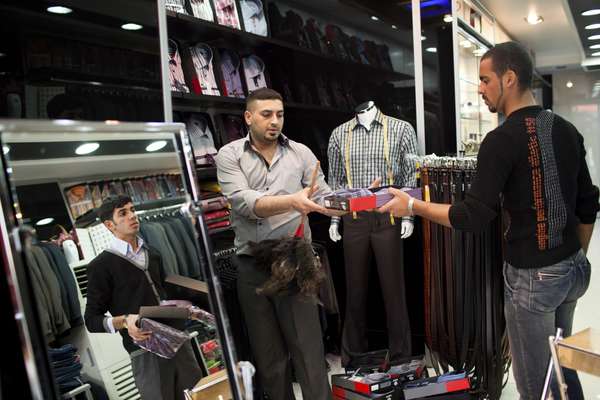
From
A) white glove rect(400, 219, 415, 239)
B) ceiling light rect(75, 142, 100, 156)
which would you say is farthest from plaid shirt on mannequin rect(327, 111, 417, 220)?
ceiling light rect(75, 142, 100, 156)

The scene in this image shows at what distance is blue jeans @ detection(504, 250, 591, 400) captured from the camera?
2059 mm

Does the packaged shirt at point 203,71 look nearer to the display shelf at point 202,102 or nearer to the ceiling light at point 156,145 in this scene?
the display shelf at point 202,102

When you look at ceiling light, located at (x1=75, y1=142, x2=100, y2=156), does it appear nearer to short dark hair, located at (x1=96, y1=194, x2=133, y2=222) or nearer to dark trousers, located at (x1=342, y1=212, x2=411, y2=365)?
short dark hair, located at (x1=96, y1=194, x2=133, y2=222)

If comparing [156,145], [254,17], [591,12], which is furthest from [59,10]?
[591,12]

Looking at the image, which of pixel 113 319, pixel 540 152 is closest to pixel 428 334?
pixel 540 152

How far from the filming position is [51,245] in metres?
1.31

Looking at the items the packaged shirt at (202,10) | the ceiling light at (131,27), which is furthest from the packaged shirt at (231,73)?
the ceiling light at (131,27)

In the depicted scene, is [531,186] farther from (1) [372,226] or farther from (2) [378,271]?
(2) [378,271]

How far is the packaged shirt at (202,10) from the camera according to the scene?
10.3 feet

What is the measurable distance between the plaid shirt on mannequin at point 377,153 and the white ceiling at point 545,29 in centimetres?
299

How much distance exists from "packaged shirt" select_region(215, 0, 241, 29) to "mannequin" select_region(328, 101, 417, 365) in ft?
3.37

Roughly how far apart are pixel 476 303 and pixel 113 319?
Answer: 2253 millimetres

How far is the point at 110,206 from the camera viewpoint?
1.45m

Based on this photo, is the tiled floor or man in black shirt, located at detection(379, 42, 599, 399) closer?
man in black shirt, located at detection(379, 42, 599, 399)
